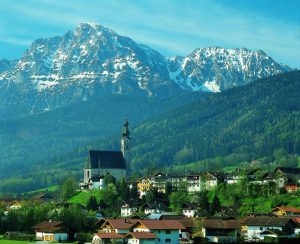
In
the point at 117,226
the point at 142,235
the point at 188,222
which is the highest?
the point at 117,226

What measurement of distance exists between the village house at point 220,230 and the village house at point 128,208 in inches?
1723

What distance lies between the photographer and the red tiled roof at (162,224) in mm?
132625

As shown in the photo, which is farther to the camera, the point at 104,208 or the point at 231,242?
the point at 104,208

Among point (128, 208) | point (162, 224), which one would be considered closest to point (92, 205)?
point (128, 208)

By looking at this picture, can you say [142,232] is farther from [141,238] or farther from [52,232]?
[52,232]

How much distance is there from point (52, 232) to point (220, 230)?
95.6 feet

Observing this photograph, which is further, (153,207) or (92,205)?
(92,205)

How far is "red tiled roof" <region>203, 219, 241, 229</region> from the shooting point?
137 m

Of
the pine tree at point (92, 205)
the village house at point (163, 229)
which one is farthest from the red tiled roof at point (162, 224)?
the pine tree at point (92, 205)

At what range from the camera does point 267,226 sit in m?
139

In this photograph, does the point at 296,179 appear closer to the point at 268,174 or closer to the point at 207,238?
the point at 268,174

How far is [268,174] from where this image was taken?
7810 inches

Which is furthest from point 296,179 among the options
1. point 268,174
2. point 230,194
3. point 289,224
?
point 289,224

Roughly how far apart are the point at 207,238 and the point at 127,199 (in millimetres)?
61716
